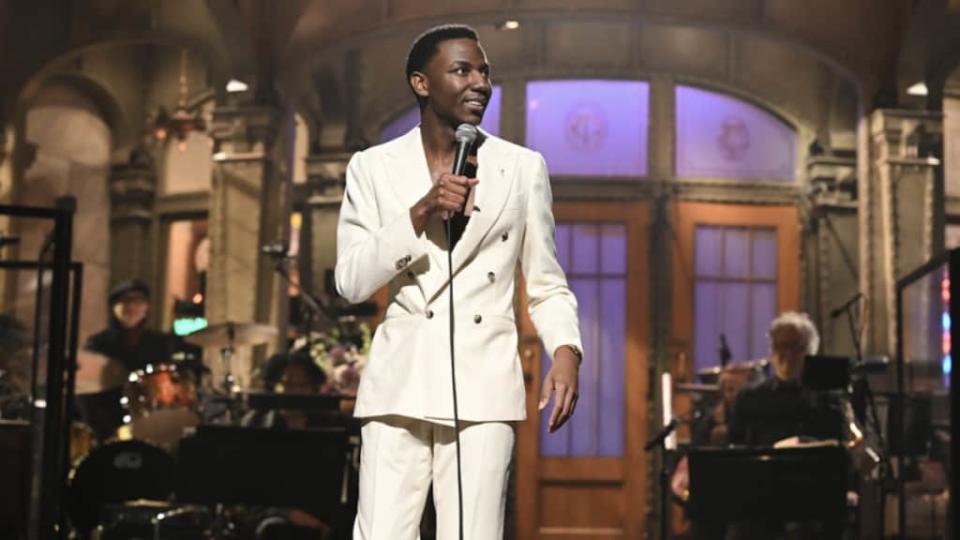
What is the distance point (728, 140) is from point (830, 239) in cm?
105

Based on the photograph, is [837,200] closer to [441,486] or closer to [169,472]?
[169,472]

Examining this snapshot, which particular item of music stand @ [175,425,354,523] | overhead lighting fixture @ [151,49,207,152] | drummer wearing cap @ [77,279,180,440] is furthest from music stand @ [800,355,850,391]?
overhead lighting fixture @ [151,49,207,152]

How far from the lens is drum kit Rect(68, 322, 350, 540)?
257 inches

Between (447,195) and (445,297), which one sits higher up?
(447,195)

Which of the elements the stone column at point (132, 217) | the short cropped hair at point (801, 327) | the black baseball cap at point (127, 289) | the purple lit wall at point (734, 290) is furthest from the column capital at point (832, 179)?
the stone column at point (132, 217)

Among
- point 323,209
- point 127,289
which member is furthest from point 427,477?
point 323,209

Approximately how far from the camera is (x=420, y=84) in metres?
2.64

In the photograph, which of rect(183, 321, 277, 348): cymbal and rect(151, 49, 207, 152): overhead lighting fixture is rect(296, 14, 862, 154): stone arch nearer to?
rect(151, 49, 207, 152): overhead lighting fixture

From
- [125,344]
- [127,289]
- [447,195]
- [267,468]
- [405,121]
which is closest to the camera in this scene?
[447,195]

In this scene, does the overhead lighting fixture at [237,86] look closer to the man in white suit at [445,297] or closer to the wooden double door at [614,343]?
the wooden double door at [614,343]

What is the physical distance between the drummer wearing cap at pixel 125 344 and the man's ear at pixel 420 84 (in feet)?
18.9

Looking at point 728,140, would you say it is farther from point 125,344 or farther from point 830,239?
point 125,344

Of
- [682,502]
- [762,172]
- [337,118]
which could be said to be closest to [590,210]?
[762,172]

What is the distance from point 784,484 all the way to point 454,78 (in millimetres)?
3829
